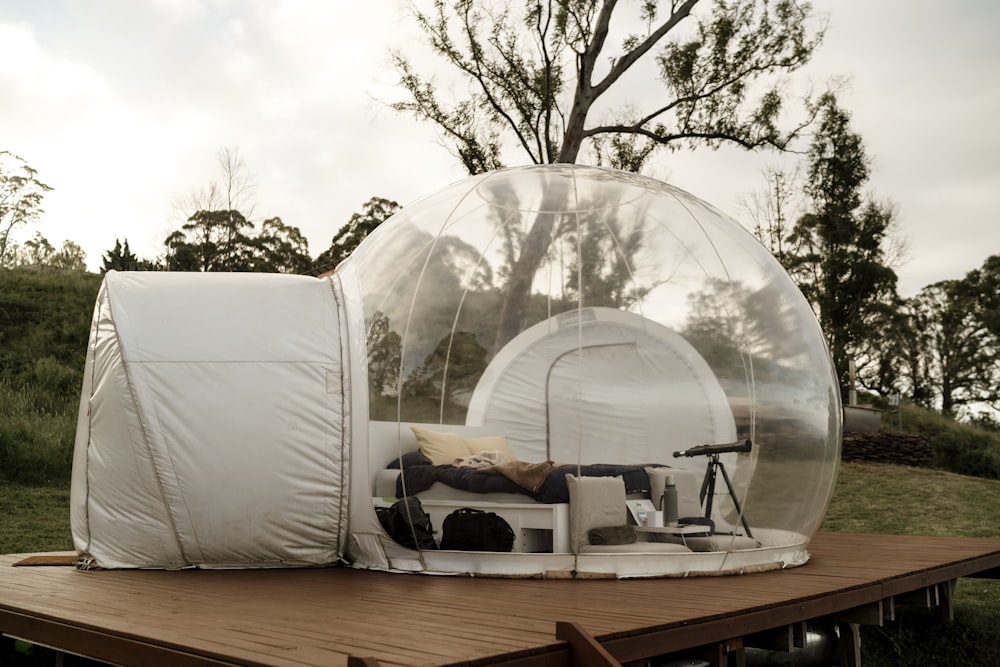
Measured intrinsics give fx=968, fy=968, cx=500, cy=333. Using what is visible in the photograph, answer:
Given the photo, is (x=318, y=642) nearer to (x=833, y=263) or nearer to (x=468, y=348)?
(x=468, y=348)

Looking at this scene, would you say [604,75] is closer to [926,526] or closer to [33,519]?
[926,526]

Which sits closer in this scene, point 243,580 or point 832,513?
point 243,580

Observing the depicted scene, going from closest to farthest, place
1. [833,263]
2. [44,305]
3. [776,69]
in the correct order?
1. [776,69]
2. [44,305]
3. [833,263]

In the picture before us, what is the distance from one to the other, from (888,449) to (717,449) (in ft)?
41.5

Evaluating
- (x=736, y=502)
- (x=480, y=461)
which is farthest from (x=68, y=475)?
(x=736, y=502)

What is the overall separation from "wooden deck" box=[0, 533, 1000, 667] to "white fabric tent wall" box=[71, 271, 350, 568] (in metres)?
0.22

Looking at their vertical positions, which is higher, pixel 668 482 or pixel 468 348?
pixel 468 348

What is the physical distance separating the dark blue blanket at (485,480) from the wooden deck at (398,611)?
0.52 metres

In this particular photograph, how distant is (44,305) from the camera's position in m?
19.0

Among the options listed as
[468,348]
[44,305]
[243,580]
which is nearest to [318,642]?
[243,580]

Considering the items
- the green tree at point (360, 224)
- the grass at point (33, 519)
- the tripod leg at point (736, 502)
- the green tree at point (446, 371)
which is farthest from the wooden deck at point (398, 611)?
the green tree at point (360, 224)

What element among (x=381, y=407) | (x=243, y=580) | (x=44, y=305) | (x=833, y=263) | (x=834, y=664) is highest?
(x=833, y=263)

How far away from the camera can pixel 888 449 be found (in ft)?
57.4

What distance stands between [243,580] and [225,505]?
0.50 m
